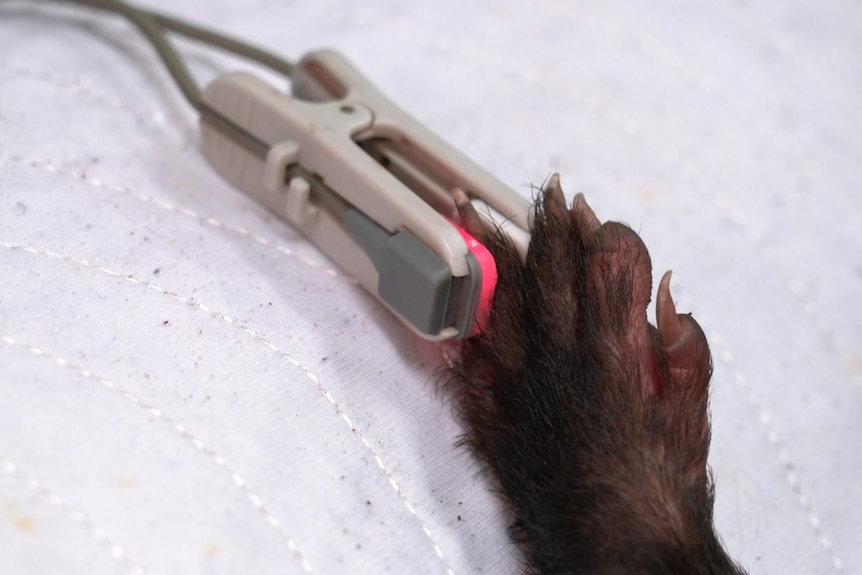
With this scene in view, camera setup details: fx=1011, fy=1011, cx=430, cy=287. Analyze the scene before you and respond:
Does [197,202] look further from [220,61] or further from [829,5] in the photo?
[829,5]

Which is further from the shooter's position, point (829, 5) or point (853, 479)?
point (829, 5)

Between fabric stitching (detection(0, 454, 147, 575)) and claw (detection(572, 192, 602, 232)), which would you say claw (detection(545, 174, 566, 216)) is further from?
fabric stitching (detection(0, 454, 147, 575))

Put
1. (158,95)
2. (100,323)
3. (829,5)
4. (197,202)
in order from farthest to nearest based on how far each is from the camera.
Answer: (829,5), (158,95), (197,202), (100,323)

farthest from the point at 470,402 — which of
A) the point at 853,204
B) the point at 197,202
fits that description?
the point at 853,204

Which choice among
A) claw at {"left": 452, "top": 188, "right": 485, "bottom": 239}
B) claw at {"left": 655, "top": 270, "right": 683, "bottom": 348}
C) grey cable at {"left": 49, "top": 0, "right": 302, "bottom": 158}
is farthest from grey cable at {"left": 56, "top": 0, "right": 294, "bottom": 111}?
claw at {"left": 655, "top": 270, "right": 683, "bottom": 348}

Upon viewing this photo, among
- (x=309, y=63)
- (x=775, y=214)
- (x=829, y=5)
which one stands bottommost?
(x=309, y=63)

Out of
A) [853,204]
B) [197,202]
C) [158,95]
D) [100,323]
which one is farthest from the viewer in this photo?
[853,204]
